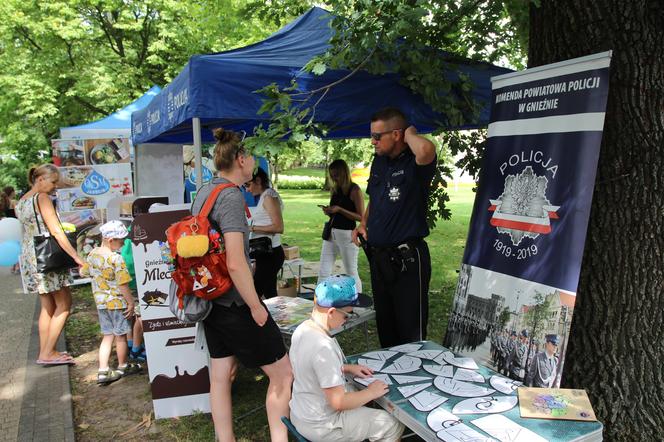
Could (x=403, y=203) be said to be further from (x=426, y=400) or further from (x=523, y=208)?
(x=426, y=400)

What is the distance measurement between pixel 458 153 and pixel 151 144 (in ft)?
15.2

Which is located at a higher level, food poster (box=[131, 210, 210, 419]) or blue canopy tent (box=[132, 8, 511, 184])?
blue canopy tent (box=[132, 8, 511, 184])

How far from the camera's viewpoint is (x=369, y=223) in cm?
321

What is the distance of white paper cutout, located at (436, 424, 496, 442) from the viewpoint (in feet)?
5.68

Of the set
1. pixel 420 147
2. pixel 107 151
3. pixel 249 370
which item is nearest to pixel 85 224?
pixel 107 151

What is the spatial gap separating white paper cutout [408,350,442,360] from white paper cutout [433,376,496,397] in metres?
0.28

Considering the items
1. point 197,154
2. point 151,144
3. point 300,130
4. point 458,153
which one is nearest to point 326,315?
point 300,130

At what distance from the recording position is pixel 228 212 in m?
2.47

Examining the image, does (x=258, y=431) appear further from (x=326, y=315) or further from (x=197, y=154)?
(x=197, y=154)

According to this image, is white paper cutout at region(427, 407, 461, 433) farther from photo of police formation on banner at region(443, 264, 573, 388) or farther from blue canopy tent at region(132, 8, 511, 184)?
blue canopy tent at region(132, 8, 511, 184)

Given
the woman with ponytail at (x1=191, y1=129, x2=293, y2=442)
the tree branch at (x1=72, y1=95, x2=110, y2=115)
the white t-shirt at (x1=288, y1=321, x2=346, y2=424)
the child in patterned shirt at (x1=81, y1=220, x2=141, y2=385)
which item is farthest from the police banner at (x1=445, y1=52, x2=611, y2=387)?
the tree branch at (x1=72, y1=95, x2=110, y2=115)

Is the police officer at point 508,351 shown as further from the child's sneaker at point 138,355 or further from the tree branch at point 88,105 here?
the tree branch at point 88,105

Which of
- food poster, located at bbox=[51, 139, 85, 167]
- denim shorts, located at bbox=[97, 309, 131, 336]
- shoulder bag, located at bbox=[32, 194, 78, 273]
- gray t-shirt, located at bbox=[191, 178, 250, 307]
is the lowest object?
denim shorts, located at bbox=[97, 309, 131, 336]

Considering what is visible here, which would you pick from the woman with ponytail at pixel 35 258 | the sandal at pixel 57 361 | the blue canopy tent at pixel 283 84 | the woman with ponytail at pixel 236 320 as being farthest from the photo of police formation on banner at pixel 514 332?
the sandal at pixel 57 361
